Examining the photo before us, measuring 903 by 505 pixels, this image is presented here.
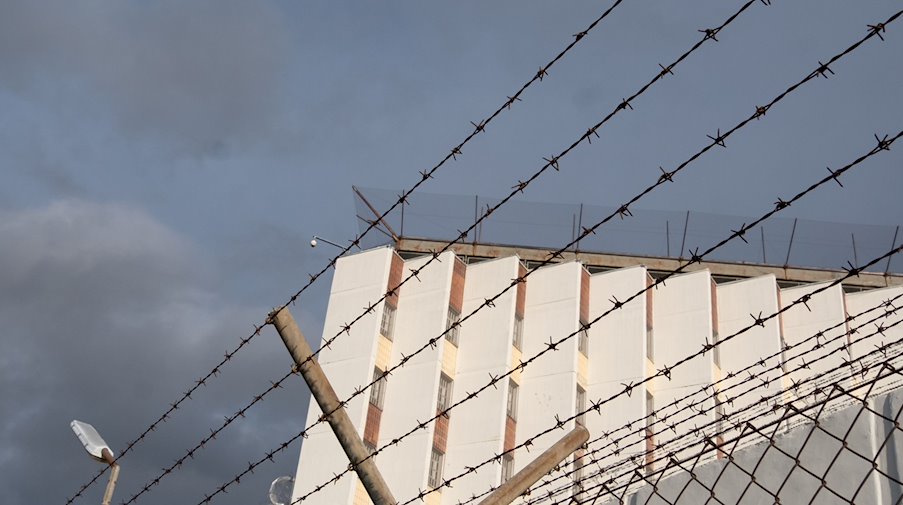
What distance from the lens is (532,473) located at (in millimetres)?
6445

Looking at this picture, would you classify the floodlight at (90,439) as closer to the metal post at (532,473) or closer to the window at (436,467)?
the metal post at (532,473)

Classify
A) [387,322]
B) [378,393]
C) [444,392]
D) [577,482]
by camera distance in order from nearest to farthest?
[577,482] < [378,393] < [444,392] < [387,322]

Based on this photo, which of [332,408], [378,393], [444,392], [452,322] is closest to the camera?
[332,408]

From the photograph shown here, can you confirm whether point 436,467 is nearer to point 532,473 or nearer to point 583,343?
point 583,343

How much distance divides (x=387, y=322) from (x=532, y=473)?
28.1 m

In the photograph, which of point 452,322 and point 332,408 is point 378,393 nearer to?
point 452,322

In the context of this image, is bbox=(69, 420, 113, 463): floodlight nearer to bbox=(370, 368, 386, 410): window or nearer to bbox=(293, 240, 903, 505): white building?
bbox=(293, 240, 903, 505): white building

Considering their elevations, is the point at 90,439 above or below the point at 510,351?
below

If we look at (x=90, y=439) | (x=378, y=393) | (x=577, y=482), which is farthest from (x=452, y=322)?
(x=577, y=482)

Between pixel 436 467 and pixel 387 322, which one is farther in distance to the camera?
pixel 387 322

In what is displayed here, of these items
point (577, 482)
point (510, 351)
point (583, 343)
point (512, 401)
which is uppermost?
point (510, 351)

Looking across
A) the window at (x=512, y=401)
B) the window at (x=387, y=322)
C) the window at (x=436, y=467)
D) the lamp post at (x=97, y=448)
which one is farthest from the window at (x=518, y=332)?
the lamp post at (x=97, y=448)

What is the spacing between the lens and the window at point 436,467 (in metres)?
31.6

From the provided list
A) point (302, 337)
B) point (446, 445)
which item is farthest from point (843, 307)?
point (302, 337)
